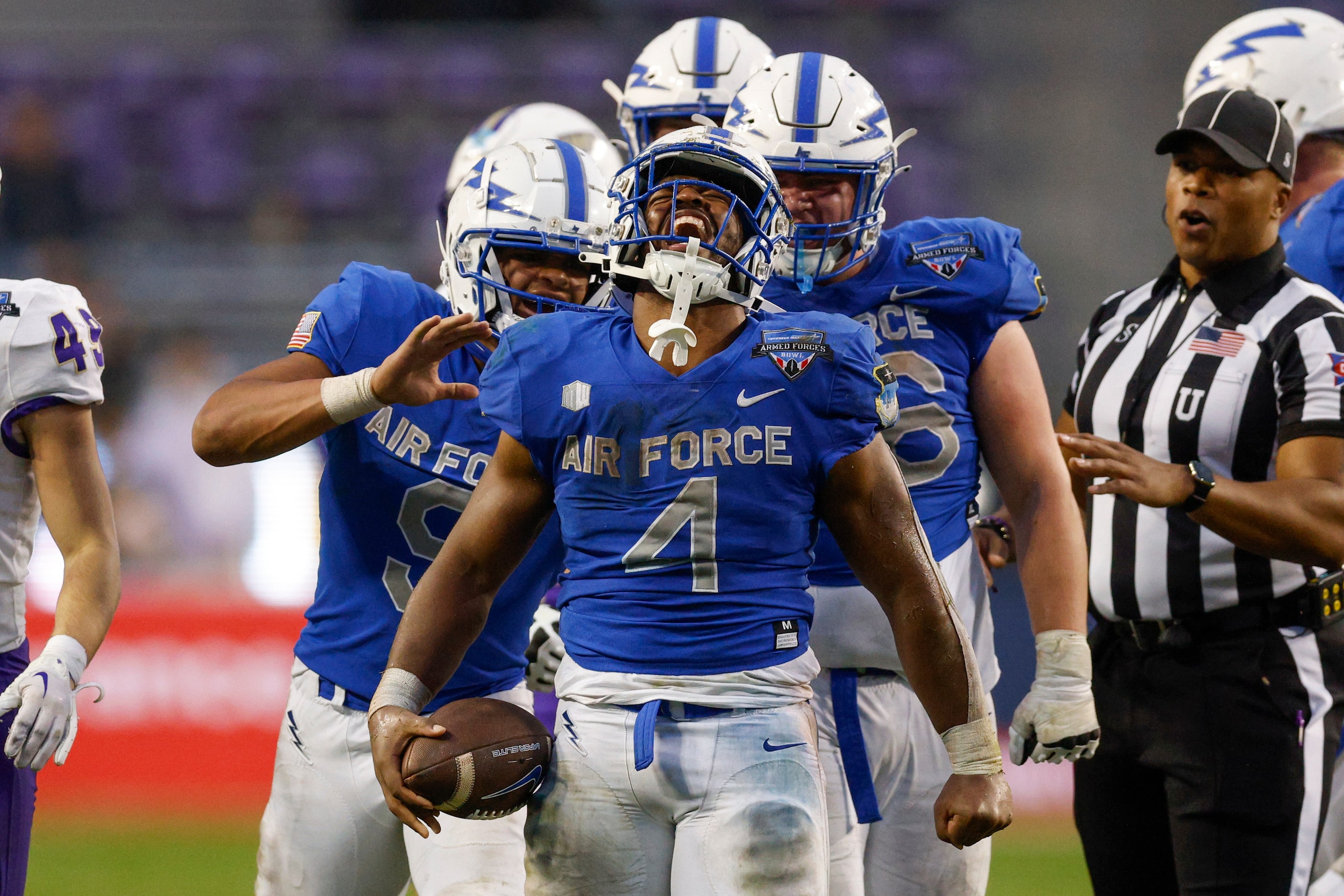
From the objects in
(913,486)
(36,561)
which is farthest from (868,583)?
(36,561)

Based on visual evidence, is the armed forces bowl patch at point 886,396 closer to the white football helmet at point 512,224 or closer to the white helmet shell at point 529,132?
the white football helmet at point 512,224

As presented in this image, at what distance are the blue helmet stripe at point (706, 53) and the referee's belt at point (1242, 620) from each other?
2.13 metres

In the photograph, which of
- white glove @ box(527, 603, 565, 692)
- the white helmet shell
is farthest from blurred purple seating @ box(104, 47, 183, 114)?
white glove @ box(527, 603, 565, 692)

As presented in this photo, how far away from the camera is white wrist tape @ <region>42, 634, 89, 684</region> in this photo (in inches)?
116

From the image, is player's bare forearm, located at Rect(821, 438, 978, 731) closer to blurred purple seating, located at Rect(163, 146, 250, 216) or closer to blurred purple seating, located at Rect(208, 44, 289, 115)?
blurred purple seating, located at Rect(163, 146, 250, 216)

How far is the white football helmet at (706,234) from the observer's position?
2.51m

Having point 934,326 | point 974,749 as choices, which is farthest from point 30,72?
point 974,749

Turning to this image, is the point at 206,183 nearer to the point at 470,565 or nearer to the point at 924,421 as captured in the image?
the point at 924,421

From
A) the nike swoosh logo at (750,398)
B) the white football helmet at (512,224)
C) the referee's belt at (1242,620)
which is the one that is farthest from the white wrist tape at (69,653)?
the referee's belt at (1242,620)

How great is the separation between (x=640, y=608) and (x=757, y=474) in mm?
285

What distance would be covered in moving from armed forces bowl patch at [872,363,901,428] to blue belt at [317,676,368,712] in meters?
1.28

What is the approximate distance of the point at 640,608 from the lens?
2426 millimetres

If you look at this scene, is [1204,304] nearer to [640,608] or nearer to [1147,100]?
[640,608]

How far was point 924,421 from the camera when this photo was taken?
10.6 ft
